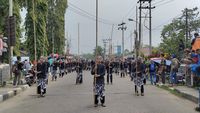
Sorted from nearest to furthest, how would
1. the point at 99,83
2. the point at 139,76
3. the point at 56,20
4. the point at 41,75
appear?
1. the point at 99,83
2. the point at 41,75
3. the point at 139,76
4. the point at 56,20

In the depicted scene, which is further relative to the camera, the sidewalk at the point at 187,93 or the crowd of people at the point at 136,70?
the sidewalk at the point at 187,93

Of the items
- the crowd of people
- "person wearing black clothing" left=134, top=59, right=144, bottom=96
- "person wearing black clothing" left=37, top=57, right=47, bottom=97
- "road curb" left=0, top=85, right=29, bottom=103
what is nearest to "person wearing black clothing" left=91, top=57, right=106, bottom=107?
the crowd of people

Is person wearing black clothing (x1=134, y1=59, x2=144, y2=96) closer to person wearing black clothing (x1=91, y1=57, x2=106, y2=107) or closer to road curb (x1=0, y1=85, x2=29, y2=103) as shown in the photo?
person wearing black clothing (x1=91, y1=57, x2=106, y2=107)

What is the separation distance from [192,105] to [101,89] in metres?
3.89

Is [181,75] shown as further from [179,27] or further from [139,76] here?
[179,27]

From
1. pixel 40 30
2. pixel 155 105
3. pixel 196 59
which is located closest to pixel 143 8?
pixel 40 30

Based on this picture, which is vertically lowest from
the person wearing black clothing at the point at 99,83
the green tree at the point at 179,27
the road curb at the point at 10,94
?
the road curb at the point at 10,94

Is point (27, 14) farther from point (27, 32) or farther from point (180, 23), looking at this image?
point (180, 23)

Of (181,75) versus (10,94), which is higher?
(181,75)

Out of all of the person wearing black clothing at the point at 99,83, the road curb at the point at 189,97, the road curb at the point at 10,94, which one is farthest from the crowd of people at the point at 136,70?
the road curb at the point at 189,97

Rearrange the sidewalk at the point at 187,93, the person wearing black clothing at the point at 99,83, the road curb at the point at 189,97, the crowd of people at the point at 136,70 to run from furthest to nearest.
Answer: the sidewalk at the point at 187,93
the road curb at the point at 189,97
the crowd of people at the point at 136,70
the person wearing black clothing at the point at 99,83

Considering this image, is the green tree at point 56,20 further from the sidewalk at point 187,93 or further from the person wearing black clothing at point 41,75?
the person wearing black clothing at point 41,75

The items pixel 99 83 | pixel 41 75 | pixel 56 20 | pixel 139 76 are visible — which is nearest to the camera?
pixel 99 83

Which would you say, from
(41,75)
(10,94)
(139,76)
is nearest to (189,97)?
(139,76)
